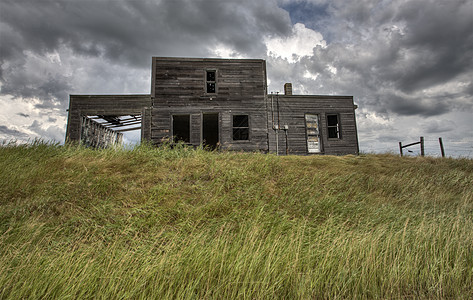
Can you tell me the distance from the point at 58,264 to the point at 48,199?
9.82ft

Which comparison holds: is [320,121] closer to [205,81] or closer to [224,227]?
[205,81]

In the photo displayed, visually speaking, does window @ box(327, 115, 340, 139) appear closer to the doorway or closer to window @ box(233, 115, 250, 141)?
window @ box(233, 115, 250, 141)

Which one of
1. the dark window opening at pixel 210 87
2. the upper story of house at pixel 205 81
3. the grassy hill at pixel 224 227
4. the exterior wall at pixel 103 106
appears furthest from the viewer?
the dark window opening at pixel 210 87

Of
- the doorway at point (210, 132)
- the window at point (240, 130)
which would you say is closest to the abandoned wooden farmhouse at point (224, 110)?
the doorway at point (210, 132)

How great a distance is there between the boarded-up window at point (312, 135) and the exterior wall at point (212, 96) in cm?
380

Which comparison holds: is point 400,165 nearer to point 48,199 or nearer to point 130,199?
point 130,199

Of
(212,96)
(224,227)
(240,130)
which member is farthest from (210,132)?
(224,227)

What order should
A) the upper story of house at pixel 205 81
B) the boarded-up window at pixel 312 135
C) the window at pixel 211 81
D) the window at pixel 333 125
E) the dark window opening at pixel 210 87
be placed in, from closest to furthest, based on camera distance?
the upper story of house at pixel 205 81, the window at pixel 211 81, the dark window opening at pixel 210 87, the boarded-up window at pixel 312 135, the window at pixel 333 125

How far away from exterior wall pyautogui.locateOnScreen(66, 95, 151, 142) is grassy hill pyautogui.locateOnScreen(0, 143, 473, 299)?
6.43 metres

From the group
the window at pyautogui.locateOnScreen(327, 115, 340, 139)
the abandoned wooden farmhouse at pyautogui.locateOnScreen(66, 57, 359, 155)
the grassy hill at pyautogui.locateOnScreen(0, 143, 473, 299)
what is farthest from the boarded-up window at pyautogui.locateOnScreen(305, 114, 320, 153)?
the grassy hill at pyautogui.locateOnScreen(0, 143, 473, 299)

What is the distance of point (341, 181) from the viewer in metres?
7.59

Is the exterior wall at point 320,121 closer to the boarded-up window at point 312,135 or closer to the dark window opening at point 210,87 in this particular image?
the boarded-up window at point 312,135

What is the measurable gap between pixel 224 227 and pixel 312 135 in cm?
1369

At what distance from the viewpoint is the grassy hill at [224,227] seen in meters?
2.77
